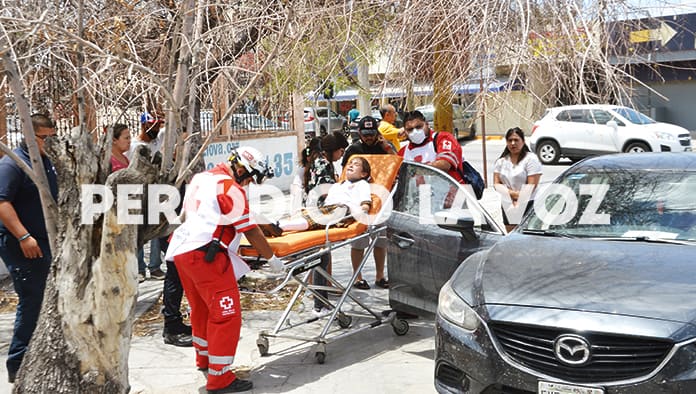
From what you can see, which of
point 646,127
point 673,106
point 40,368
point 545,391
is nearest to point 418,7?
point 545,391

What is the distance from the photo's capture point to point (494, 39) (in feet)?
17.0

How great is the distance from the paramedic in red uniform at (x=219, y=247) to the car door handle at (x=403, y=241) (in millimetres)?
1200

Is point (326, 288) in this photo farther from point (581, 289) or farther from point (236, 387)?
point (581, 289)

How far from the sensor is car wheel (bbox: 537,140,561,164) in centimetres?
2067

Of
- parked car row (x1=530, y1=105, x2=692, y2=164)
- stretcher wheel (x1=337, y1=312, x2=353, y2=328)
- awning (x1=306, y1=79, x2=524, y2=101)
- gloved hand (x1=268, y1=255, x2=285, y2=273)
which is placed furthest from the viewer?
parked car row (x1=530, y1=105, x2=692, y2=164)

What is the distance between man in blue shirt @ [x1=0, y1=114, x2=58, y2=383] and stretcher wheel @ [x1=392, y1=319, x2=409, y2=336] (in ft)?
8.98

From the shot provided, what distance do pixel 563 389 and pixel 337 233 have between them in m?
2.51

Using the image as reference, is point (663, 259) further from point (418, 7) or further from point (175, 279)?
point (175, 279)

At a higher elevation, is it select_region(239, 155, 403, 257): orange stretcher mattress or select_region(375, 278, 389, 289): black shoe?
select_region(239, 155, 403, 257): orange stretcher mattress

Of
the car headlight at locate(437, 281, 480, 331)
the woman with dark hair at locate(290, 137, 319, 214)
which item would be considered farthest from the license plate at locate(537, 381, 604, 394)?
the woman with dark hair at locate(290, 137, 319, 214)

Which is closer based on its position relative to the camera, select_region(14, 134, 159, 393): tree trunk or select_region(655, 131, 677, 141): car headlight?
select_region(14, 134, 159, 393): tree trunk

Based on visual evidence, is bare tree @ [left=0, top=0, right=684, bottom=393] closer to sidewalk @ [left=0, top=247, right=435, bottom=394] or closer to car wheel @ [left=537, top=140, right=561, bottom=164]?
sidewalk @ [left=0, top=247, right=435, bottom=394]

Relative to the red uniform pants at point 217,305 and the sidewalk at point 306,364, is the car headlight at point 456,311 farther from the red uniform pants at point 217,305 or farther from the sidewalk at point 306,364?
the red uniform pants at point 217,305

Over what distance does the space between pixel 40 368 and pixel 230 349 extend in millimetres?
1232
